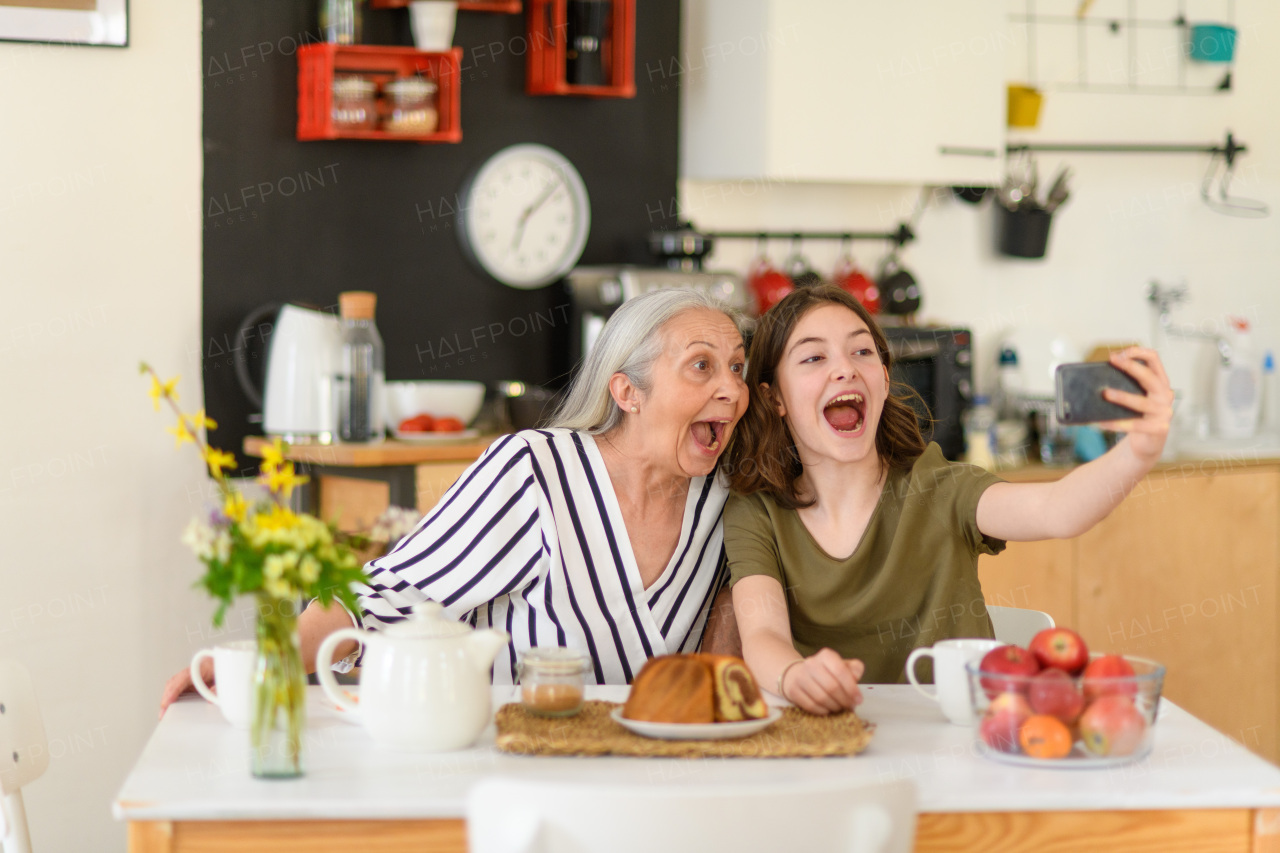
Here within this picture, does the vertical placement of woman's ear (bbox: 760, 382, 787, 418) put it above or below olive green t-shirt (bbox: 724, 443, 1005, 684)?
above

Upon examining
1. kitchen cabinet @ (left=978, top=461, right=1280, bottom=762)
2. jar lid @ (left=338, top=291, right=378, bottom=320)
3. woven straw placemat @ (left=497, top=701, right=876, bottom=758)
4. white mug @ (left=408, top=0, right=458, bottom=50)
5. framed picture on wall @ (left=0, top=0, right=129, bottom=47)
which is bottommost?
kitchen cabinet @ (left=978, top=461, right=1280, bottom=762)

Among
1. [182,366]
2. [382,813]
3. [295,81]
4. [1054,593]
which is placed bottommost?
[1054,593]

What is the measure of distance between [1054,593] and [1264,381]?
A: 4.25 feet

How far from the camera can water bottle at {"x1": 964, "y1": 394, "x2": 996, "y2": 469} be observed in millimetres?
3523

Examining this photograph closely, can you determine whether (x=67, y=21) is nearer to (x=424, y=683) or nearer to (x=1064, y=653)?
(x=424, y=683)

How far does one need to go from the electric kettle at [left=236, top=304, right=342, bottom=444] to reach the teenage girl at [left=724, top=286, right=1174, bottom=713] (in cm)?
127

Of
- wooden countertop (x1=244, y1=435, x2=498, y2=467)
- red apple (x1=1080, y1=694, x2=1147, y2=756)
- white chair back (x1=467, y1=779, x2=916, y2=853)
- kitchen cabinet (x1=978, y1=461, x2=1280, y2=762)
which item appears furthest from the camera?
kitchen cabinet (x1=978, y1=461, x2=1280, y2=762)

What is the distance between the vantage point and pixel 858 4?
346 centimetres

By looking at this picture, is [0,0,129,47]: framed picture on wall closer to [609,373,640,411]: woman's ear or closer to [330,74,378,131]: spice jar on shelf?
[330,74,378,131]: spice jar on shelf

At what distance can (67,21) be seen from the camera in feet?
9.34

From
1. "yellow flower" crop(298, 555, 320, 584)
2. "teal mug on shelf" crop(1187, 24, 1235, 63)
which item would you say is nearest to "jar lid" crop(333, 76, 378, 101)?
"yellow flower" crop(298, 555, 320, 584)

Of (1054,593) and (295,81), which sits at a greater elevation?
(295,81)

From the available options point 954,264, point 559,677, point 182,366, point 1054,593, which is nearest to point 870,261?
point 954,264

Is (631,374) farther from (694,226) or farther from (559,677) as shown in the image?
(694,226)
